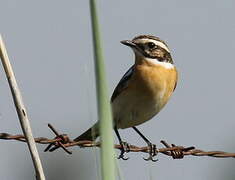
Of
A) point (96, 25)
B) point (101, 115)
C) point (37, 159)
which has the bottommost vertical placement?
point (37, 159)

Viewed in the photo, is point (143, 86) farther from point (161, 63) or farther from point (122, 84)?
point (161, 63)

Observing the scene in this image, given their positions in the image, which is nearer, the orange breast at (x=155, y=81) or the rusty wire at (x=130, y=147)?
the rusty wire at (x=130, y=147)

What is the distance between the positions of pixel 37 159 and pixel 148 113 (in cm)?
432

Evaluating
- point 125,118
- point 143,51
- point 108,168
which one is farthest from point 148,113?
point 108,168

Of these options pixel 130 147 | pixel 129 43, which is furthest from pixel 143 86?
pixel 130 147

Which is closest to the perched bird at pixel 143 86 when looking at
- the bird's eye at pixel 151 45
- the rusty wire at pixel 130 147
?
the bird's eye at pixel 151 45

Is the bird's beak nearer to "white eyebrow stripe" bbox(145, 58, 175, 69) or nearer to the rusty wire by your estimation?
"white eyebrow stripe" bbox(145, 58, 175, 69)

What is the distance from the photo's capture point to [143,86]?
280 inches

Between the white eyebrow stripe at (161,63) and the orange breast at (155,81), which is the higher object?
the white eyebrow stripe at (161,63)

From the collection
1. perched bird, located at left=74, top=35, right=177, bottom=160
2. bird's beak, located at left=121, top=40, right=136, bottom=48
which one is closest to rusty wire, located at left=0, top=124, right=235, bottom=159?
perched bird, located at left=74, top=35, right=177, bottom=160

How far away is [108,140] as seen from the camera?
2.27 m

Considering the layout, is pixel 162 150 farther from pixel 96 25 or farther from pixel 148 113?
pixel 96 25

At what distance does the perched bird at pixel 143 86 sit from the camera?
7.09m

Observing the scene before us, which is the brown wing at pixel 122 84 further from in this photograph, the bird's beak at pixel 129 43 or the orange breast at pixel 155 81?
the bird's beak at pixel 129 43
